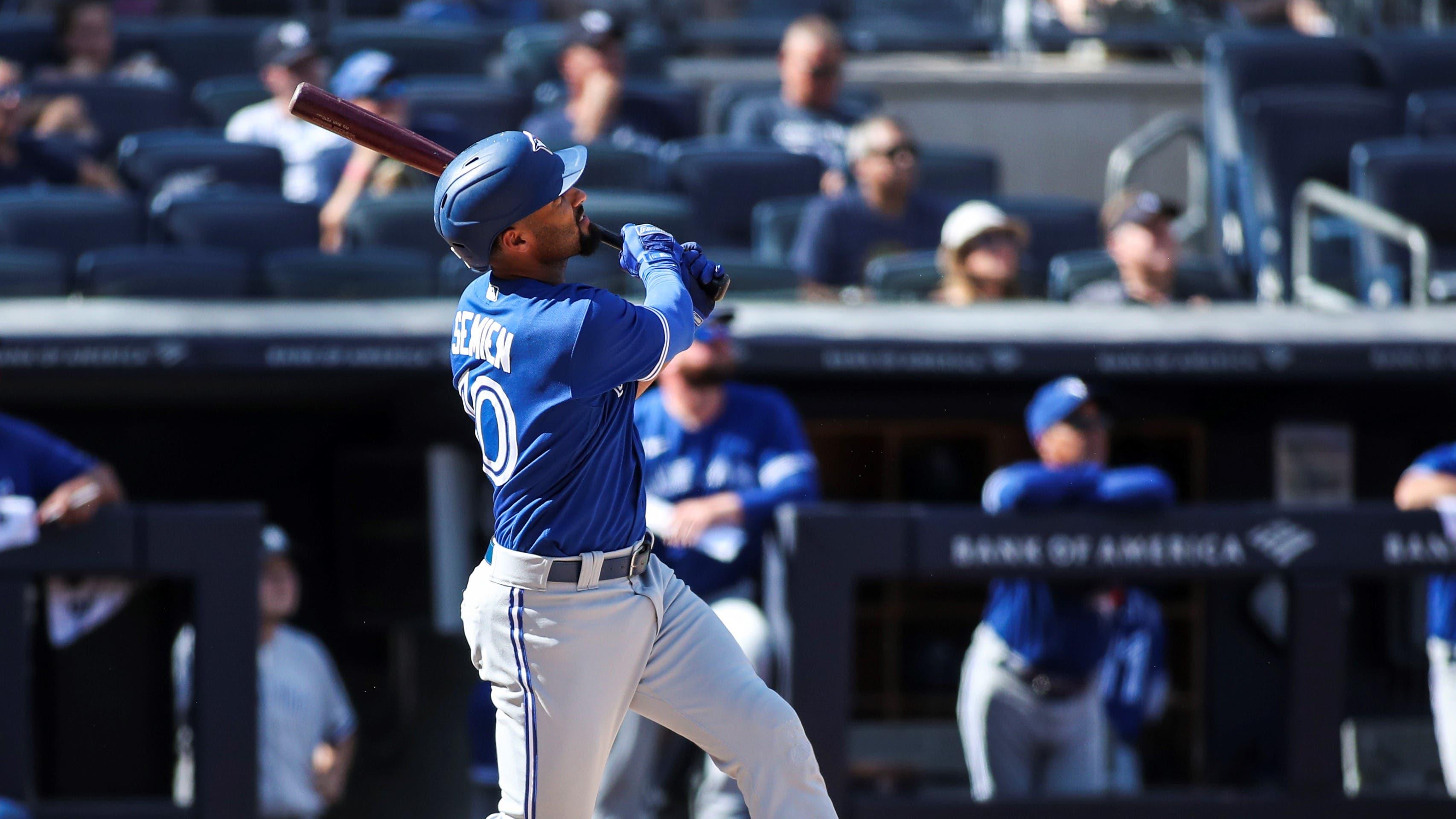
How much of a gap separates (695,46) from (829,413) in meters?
4.07

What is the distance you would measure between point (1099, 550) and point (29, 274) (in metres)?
3.37

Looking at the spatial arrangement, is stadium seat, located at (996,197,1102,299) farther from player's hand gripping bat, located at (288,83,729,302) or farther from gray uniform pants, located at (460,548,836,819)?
gray uniform pants, located at (460,548,836,819)

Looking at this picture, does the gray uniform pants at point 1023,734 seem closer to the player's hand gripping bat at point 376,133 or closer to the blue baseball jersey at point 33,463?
the player's hand gripping bat at point 376,133

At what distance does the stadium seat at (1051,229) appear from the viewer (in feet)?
21.3

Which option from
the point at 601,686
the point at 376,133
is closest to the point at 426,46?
the point at 376,133

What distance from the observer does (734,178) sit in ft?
21.6

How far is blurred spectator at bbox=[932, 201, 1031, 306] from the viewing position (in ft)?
18.0

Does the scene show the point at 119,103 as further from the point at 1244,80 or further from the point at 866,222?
the point at 1244,80

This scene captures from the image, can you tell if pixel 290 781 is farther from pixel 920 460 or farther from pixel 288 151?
pixel 288 151

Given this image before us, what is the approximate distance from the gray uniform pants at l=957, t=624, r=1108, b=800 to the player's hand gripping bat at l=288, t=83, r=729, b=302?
2057 millimetres

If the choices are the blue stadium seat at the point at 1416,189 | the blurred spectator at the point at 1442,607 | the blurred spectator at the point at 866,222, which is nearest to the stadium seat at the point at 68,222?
the blurred spectator at the point at 866,222

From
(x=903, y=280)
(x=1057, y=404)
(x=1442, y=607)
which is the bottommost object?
(x=1442, y=607)

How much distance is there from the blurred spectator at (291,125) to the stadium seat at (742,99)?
1649 millimetres

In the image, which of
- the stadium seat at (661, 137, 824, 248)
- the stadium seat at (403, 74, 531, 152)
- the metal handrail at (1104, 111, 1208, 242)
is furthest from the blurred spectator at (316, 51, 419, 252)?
the metal handrail at (1104, 111, 1208, 242)
